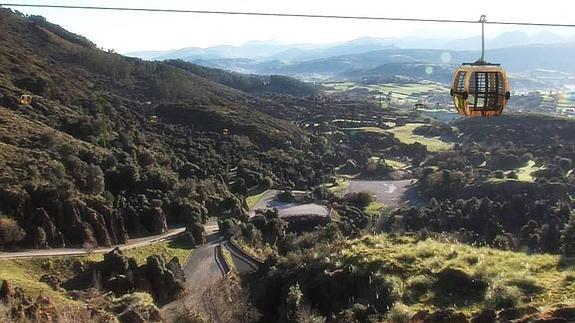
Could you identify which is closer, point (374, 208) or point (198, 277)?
point (198, 277)

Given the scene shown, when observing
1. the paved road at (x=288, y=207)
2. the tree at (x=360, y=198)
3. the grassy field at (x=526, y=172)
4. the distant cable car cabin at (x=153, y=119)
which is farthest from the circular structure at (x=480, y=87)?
the distant cable car cabin at (x=153, y=119)

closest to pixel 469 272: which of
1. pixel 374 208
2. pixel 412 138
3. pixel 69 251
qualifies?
pixel 69 251

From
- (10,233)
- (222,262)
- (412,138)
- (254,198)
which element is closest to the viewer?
(10,233)

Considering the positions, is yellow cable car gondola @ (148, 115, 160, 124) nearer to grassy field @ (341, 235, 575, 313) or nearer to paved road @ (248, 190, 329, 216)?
paved road @ (248, 190, 329, 216)

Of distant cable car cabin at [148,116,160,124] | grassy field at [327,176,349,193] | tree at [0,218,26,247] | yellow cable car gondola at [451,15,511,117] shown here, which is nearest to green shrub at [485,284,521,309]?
yellow cable car gondola at [451,15,511,117]

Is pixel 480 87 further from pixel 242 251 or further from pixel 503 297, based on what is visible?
pixel 242 251
